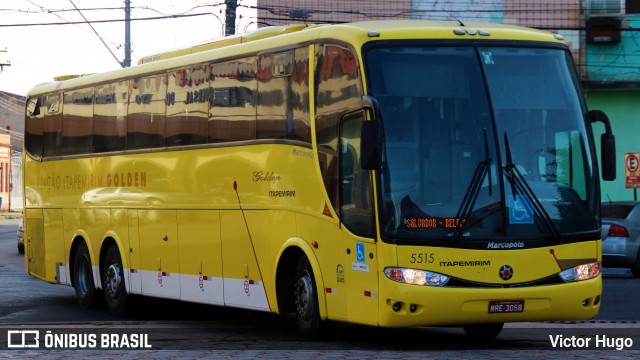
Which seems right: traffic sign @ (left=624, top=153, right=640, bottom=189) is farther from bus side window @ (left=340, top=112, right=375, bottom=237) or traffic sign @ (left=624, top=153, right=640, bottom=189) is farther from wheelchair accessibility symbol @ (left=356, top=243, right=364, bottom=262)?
wheelchair accessibility symbol @ (left=356, top=243, right=364, bottom=262)

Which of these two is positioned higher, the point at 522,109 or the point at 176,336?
the point at 522,109

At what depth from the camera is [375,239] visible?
13000 millimetres

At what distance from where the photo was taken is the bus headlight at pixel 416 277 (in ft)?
42.1

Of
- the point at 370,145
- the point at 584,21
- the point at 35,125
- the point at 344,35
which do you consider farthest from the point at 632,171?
the point at 370,145

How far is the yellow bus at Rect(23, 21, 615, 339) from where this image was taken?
1295 centimetres

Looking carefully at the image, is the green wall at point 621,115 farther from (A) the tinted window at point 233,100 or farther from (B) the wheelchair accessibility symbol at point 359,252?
(B) the wheelchair accessibility symbol at point 359,252

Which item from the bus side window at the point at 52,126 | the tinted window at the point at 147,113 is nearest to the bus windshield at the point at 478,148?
the tinted window at the point at 147,113

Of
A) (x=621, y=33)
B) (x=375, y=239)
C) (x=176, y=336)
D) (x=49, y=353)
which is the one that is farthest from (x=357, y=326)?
(x=621, y=33)

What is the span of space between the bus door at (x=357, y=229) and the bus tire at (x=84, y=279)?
26.1 feet

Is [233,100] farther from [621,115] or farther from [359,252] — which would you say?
→ [621,115]

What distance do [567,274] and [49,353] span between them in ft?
16.1

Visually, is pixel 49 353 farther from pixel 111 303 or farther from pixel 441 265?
pixel 111 303

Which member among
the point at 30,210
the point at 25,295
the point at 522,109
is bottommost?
the point at 25,295

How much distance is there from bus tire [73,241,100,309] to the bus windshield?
8.68 m
